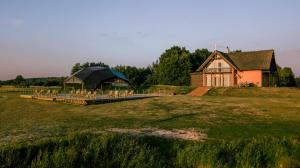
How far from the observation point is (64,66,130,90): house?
4741 centimetres

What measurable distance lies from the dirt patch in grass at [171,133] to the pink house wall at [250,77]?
32.8m

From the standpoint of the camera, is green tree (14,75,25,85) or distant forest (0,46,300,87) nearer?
distant forest (0,46,300,87)

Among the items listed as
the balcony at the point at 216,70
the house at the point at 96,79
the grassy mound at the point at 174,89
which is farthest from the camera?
the house at the point at 96,79

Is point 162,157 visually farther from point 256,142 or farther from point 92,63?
point 92,63

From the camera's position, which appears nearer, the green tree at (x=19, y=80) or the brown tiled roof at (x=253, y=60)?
the brown tiled roof at (x=253, y=60)

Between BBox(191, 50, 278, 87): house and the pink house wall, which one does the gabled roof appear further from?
the pink house wall

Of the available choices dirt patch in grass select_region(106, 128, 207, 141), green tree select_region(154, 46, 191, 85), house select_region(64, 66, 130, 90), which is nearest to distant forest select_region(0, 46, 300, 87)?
green tree select_region(154, 46, 191, 85)

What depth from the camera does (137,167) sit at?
8469mm

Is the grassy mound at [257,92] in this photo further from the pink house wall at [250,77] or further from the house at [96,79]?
the house at [96,79]

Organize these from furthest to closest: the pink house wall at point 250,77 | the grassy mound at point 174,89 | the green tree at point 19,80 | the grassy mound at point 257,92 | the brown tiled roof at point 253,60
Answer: the green tree at point 19,80, the brown tiled roof at point 253,60, the pink house wall at point 250,77, the grassy mound at point 174,89, the grassy mound at point 257,92

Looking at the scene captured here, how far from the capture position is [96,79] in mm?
48125

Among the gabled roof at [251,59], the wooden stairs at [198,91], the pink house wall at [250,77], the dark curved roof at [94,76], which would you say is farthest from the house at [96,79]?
the pink house wall at [250,77]

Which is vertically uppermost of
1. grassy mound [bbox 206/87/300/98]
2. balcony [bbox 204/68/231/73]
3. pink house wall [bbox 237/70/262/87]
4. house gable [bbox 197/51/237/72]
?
house gable [bbox 197/51/237/72]

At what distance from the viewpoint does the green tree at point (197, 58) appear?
2442 inches
